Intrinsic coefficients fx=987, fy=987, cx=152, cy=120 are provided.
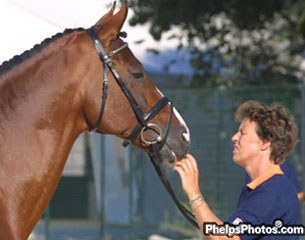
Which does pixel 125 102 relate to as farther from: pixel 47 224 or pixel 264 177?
pixel 47 224

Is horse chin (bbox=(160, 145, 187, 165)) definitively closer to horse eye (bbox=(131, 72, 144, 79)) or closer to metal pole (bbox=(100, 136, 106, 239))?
horse eye (bbox=(131, 72, 144, 79))

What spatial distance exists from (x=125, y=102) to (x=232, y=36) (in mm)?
9290

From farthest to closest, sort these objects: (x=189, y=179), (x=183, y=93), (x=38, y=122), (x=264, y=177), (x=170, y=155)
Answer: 1. (x=183, y=93)
2. (x=170, y=155)
3. (x=38, y=122)
4. (x=264, y=177)
5. (x=189, y=179)

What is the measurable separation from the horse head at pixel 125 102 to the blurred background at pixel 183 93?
273 inches

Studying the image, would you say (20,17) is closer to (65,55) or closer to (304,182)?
(304,182)

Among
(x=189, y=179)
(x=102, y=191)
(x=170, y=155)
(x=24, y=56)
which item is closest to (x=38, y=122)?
(x=24, y=56)

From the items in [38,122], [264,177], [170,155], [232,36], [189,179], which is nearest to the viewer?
[189,179]

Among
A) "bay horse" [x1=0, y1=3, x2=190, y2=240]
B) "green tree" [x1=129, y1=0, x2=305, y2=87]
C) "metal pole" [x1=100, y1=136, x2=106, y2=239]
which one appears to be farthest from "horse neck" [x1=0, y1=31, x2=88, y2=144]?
"metal pole" [x1=100, y1=136, x2=106, y2=239]

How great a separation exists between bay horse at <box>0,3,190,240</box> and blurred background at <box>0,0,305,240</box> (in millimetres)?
6968

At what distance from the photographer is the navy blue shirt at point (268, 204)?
14.3 ft

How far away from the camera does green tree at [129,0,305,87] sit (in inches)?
540

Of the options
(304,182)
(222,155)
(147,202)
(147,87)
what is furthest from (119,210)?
(147,87)

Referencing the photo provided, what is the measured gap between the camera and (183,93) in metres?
12.7

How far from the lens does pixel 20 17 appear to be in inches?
443
